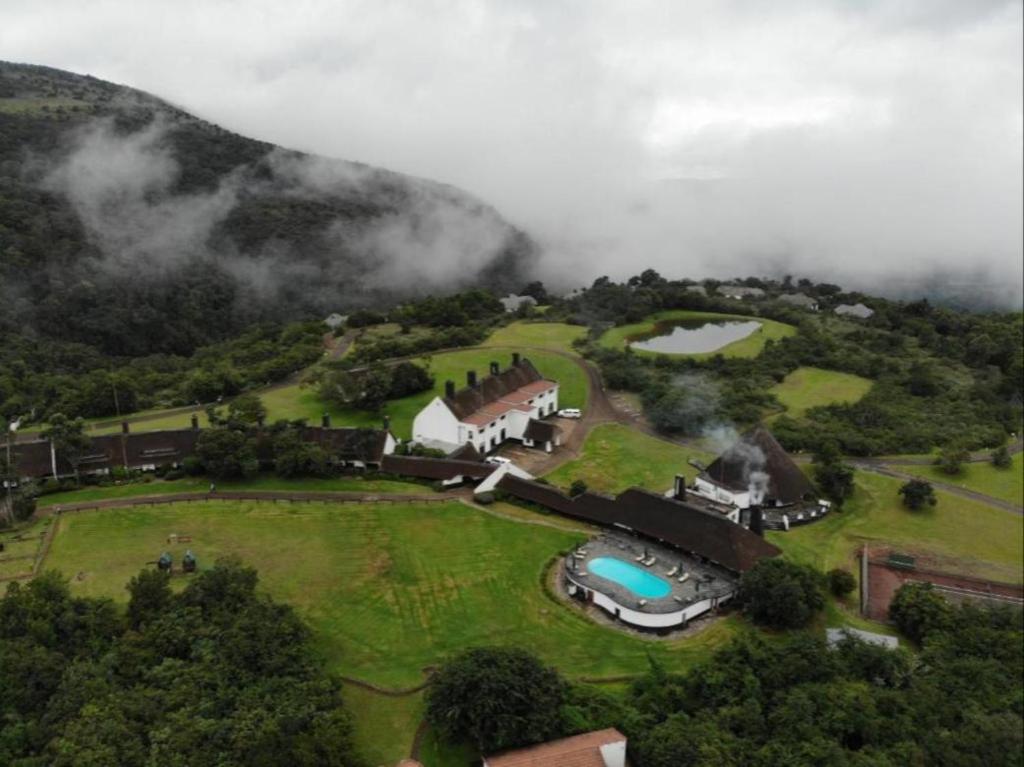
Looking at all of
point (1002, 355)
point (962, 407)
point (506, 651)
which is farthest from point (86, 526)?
point (1002, 355)

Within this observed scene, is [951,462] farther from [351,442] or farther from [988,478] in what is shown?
[351,442]

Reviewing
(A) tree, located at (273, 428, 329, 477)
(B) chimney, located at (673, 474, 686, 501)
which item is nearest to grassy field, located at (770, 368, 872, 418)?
(B) chimney, located at (673, 474, 686, 501)

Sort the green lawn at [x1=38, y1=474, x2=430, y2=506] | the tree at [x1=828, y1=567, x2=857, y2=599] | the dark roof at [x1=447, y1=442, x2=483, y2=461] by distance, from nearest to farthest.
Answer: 1. the tree at [x1=828, y1=567, x2=857, y2=599]
2. the green lawn at [x1=38, y1=474, x2=430, y2=506]
3. the dark roof at [x1=447, y1=442, x2=483, y2=461]

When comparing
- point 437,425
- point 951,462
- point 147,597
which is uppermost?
point 437,425

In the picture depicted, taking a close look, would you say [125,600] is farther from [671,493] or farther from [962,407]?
[962,407]

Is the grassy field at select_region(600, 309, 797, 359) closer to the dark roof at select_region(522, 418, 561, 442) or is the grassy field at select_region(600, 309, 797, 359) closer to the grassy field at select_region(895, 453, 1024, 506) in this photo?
the dark roof at select_region(522, 418, 561, 442)

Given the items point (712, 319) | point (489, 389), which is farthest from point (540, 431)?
point (712, 319)
